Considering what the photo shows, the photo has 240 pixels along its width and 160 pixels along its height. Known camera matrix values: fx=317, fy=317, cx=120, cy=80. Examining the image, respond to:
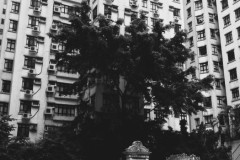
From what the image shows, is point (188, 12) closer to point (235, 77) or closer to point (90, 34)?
point (235, 77)

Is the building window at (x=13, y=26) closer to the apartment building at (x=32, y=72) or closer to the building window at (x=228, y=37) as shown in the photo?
the apartment building at (x=32, y=72)

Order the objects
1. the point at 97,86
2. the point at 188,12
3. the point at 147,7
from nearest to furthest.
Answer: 1. the point at 97,86
2. the point at 147,7
3. the point at 188,12

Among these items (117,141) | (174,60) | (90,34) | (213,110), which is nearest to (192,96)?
(174,60)

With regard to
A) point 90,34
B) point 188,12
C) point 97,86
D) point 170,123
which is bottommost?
point 170,123

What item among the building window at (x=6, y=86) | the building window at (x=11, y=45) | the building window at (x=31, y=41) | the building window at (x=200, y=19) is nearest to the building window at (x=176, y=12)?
the building window at (x=200, y=19)

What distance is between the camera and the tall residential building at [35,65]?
1046 inches

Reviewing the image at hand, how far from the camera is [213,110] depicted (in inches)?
1471

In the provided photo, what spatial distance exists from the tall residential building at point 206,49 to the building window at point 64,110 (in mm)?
16717

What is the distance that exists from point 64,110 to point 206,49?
21042 millimetres

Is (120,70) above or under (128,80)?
above

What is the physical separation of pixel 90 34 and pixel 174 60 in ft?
19.0

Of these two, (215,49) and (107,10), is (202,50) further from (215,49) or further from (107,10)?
(107,10)

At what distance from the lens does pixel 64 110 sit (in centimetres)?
2800

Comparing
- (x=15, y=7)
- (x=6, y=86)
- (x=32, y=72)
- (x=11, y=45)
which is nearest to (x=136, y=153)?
(x=32, y=72)
